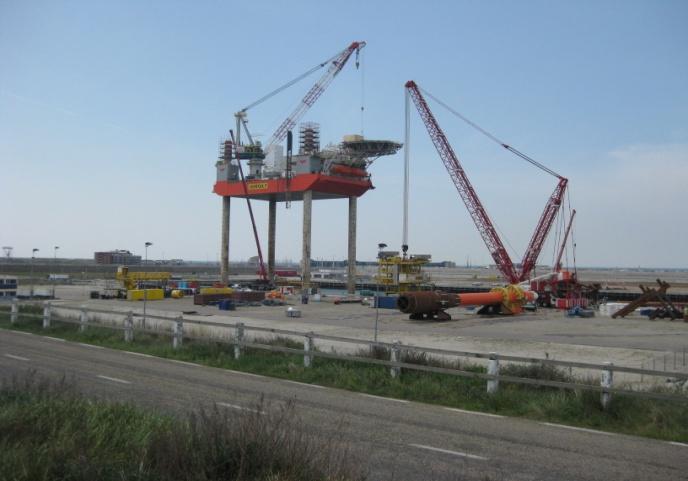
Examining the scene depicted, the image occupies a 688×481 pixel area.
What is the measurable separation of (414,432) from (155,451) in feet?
19.2

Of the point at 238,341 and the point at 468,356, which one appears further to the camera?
the point at 238,341

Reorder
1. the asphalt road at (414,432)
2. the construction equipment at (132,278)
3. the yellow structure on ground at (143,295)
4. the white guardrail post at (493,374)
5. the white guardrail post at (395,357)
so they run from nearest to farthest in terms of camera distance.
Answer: the asphalt road at (414,432) → the white guardrail post at (493,374) → the white guardrail post at (395,357) → the yellow structure on ground at (143,295) → the construction equipment at (132,278)

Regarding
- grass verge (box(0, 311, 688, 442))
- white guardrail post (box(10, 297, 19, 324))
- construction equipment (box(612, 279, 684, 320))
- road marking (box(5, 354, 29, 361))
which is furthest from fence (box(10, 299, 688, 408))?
construction equipment (box(612, 279, 684, 320))

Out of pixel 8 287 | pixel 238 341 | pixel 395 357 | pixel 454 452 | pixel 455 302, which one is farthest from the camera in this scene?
pixel 8 287

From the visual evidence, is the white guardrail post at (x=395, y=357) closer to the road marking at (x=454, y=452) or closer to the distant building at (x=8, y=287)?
A: the road marking at (x=454, y=452)

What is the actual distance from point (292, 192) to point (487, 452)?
224 feet

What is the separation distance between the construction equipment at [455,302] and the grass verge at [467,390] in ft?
62.0

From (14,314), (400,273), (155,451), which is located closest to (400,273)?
(400,273)

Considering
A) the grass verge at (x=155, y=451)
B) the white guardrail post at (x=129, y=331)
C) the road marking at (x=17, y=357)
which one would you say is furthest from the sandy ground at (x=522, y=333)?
the grass verge at (x=155, y=451)

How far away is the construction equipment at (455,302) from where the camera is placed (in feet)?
131

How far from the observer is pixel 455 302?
1636 inches

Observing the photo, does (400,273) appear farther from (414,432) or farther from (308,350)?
(414,432)

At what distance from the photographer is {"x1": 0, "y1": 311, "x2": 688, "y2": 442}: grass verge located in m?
12.2

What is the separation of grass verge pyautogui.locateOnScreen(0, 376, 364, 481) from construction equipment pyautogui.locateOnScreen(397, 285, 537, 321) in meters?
32.9
